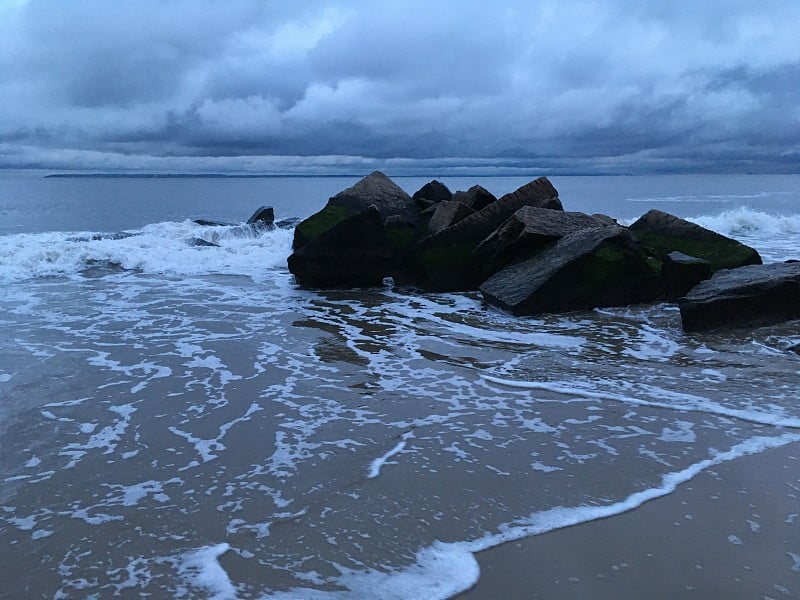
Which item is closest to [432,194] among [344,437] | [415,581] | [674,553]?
[344,437]

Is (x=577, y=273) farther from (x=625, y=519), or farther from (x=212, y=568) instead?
(x=212, y=568)

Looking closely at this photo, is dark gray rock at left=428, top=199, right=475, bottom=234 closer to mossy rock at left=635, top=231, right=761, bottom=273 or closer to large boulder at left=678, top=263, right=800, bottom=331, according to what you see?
mossy rock at left=635, top=231, right=761, bottom=273

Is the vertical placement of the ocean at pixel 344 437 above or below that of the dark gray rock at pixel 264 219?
below

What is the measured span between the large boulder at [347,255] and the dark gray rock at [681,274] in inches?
195

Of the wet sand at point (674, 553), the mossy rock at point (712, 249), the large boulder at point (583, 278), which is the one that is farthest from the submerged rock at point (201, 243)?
the wet sand at point (674, 553)

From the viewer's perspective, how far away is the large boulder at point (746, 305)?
8906mm

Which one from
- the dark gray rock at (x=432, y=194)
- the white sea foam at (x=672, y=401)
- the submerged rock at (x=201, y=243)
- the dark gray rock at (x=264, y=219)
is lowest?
the submerged rock at (x=201, y=243)

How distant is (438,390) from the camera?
264 inches

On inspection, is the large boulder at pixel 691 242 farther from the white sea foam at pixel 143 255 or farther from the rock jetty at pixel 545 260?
the white sea foam at pixel 143 255

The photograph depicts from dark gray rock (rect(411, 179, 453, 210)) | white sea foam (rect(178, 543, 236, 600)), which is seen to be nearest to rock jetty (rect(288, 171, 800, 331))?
dark gray rock (rect(411, 179, 453, 210))

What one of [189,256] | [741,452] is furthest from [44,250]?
[741,452]

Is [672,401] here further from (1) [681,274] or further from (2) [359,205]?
(2) [359,205]

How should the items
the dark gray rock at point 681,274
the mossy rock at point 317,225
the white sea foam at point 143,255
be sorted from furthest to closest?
the white sea foam at point 143,255
the mossy rock at point 317,225
the dark gray rock at point 681,274

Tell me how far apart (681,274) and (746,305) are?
2.15 m
